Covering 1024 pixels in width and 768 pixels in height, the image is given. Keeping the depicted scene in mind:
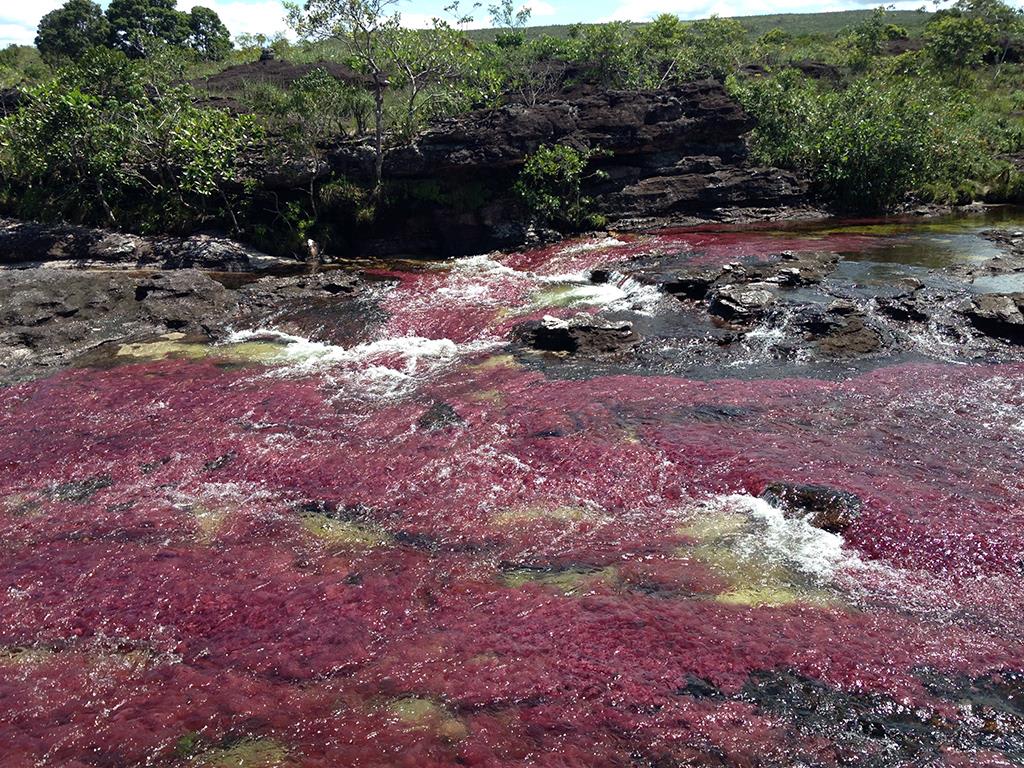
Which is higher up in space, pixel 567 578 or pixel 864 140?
pixel 864 140

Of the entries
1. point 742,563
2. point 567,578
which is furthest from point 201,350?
point 742,563

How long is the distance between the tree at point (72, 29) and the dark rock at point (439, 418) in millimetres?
73766

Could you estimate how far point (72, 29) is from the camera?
68.6 metres

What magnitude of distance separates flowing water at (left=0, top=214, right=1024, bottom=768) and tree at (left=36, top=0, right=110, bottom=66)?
232 ft

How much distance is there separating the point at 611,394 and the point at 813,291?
8.65m

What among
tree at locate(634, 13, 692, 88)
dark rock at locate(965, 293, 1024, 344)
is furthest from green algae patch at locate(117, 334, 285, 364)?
tree at locate(634, 13, 692, 88)

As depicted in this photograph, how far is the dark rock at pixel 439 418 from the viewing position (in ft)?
38.9

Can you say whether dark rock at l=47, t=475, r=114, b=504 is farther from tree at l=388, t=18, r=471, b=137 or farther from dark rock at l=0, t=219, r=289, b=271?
tree at l=388, t=18, r=471, b=137

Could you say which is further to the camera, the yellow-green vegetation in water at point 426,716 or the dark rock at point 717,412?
the dark rock at point 717,412

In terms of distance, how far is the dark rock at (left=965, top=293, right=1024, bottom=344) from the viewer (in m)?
14.6

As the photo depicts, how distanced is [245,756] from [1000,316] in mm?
16480

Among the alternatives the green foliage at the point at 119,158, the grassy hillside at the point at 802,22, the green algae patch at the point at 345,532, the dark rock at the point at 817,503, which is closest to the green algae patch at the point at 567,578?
the green algae patch at the point at 345,532

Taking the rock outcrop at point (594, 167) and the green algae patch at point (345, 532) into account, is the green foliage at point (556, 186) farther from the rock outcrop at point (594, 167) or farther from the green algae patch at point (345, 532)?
the green algae patch at point (345, 532)

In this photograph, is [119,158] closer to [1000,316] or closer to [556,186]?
[556,186]
